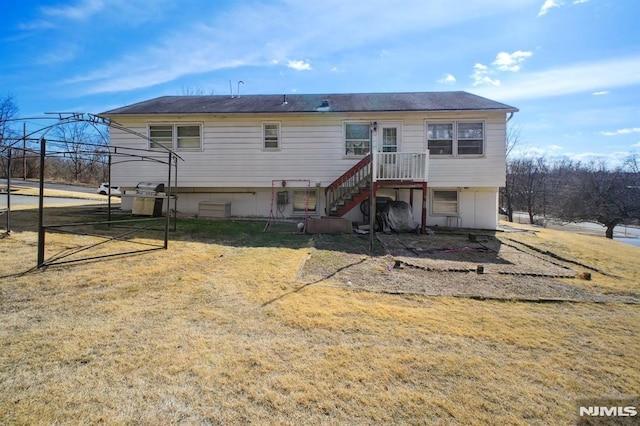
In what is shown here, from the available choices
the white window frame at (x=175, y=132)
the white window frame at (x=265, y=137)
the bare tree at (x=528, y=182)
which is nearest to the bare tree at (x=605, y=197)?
the bare tree at (x=528, y=182)

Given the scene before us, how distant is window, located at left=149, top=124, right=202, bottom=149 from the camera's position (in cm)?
1223


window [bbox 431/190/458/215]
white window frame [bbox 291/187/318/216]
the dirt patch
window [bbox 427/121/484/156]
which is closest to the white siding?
white window frame [bbox 291/187/318/216]

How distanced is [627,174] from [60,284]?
49.2 meters

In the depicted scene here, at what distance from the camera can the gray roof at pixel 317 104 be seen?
11797 millimetres

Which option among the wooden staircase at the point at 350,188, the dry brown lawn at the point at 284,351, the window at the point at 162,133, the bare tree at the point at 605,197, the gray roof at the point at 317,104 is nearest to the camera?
the dry brown lawn at the point at 284,351

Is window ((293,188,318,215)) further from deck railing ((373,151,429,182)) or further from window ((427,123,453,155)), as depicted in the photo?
window ((427,123,453,155))

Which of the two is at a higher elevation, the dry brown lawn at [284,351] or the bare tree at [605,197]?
the bare tree at [605,197]

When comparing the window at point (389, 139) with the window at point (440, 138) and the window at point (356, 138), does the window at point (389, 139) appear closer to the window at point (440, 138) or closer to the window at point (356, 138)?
the window at point (356, 138)

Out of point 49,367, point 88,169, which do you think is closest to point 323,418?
point 49,367

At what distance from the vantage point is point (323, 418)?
7.02ft

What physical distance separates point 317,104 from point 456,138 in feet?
20.4

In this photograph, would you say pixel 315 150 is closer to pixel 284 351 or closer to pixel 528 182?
pixel 284 351

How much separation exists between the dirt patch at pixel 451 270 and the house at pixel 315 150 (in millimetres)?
3019

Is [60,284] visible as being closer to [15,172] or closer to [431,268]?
[431,268]
